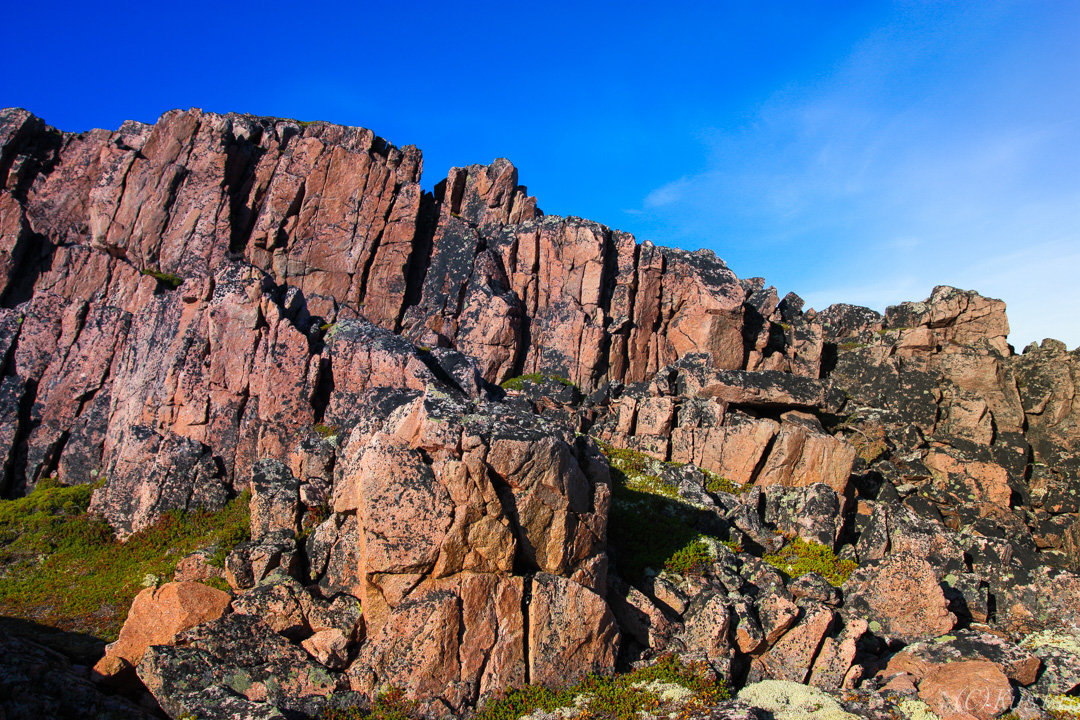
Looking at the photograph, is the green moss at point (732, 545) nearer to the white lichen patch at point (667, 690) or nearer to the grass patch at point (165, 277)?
the white lichen patch at point (667, 690)

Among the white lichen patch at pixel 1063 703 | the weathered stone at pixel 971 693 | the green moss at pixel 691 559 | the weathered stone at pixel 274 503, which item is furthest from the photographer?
the green moss at pixel 691 559

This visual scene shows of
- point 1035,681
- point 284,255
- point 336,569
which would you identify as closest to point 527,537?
point 336,569

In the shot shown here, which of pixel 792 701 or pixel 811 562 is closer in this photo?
pixel 792 701

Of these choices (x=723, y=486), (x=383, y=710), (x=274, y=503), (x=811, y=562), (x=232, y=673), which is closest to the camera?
(x=383, y=710)

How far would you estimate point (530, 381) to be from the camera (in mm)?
45781

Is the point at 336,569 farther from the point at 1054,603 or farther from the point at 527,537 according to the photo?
the point at 1054,603

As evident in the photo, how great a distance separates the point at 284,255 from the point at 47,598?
31.2 m

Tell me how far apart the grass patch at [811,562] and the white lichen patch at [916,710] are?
7799 millimetres

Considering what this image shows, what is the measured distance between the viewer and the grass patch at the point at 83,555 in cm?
2242

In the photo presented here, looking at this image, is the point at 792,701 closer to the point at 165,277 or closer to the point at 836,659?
the point at 836,659

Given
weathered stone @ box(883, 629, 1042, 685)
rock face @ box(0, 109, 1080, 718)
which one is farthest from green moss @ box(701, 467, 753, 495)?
weathered stone @ box(883, 629, 1042, 685)

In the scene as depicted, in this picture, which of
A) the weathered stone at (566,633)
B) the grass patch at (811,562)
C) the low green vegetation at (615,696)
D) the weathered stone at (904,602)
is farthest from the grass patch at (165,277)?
the weathered stone at (904,602)

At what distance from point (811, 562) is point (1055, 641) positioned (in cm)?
768

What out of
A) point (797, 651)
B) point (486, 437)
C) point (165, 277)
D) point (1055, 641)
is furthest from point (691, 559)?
point (165, 277)
